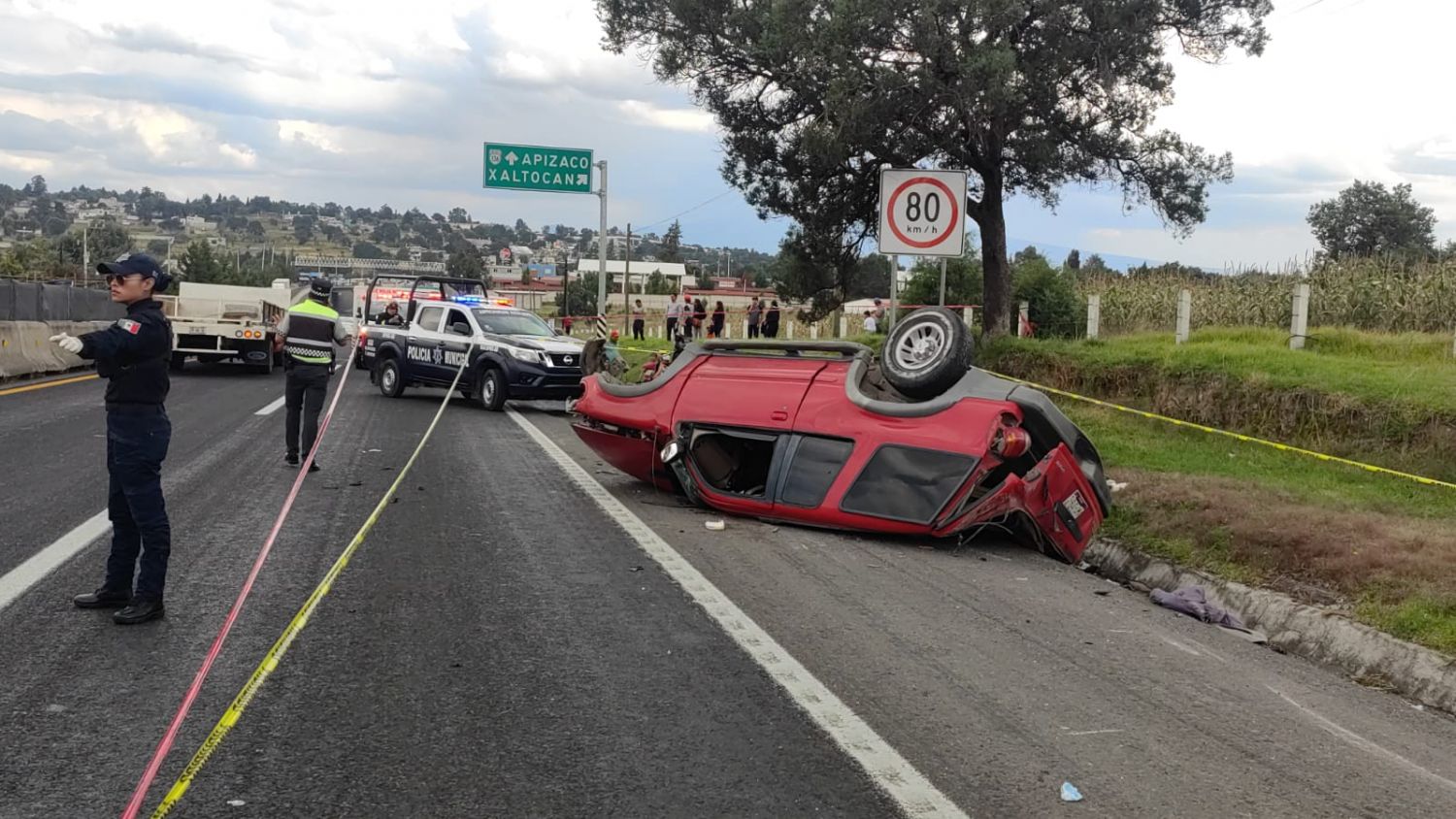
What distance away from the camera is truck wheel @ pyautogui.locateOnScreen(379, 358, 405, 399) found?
20.1 m

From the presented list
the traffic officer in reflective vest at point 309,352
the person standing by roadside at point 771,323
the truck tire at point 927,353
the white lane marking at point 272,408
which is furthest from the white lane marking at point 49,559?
the person standing by roadside at point 771,323

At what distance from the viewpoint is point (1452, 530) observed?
7762 millimetres

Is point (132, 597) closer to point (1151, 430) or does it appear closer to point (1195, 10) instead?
point (1151, 430)

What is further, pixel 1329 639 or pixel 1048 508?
pixel 1048 508

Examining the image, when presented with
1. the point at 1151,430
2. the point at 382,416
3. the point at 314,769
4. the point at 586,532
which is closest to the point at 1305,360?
the point at 1151,430

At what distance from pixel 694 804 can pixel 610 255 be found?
149m

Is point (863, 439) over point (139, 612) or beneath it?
over

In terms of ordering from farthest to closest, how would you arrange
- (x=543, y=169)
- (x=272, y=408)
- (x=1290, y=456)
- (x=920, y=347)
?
(x=543, y=169)
(x=272, y=408)
(x=1290, y=456)
(x=920, y=347)

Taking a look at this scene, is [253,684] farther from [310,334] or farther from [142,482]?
[310,334]

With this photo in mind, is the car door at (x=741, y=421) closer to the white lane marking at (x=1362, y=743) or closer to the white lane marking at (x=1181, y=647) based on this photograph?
the white lane marking at (x=1181, y=647)

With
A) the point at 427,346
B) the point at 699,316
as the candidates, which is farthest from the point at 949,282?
the point at 427,346

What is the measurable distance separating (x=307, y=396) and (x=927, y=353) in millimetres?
6352

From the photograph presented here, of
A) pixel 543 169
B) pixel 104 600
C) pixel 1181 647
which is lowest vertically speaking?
pixel 1181 647

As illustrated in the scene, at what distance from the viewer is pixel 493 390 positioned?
18.2m
